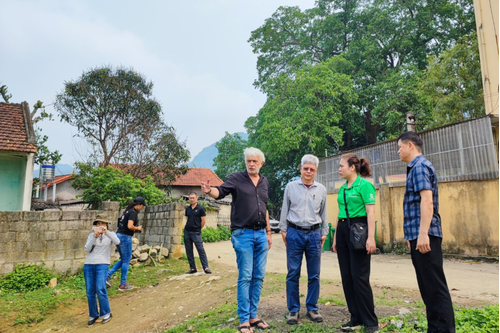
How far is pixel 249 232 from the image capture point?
13.9ft

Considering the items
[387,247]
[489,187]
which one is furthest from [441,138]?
[387,247]

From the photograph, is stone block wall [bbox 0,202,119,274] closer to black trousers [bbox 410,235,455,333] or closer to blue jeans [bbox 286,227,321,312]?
blue jeans [bbox 286,227,321,312]

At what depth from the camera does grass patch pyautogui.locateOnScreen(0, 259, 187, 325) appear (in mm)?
6836

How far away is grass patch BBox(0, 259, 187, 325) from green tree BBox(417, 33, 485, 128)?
13.5m

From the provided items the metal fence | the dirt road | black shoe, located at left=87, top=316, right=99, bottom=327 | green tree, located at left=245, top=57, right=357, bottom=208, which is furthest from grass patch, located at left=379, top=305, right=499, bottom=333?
green tree, located at left=245, top=57, right=357, bottom=208

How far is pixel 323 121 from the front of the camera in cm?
2317

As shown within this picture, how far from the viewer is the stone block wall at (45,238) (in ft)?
28.0

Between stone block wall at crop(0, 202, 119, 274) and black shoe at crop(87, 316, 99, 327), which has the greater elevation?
stone block wall at crop(0, 202, 119, 274)

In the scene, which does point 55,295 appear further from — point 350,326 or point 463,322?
point 463,322

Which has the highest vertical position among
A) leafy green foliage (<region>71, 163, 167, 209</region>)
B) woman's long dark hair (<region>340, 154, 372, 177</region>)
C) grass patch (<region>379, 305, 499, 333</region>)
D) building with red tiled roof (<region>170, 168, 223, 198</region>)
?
building with red tiled roof (<region>170, 168, 223, 198</region>)

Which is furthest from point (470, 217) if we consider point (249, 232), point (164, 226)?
point (249, 232)

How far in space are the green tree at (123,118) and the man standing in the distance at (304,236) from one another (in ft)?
62.5

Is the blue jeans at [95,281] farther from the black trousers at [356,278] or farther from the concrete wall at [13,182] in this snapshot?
the concrete wall at [13,182]

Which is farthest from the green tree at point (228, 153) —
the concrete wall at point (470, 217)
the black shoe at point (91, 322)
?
the black shoe at point (91, 322)
